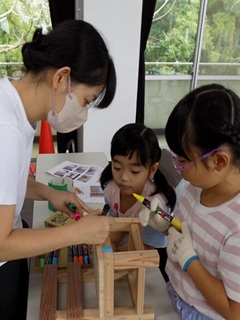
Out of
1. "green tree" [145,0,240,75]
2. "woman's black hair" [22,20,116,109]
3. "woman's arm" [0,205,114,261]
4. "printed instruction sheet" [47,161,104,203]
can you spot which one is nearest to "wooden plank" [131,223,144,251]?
"woman's arm" [0,205,114,261]

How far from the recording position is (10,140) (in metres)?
0.78

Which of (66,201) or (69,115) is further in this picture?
(66,201)

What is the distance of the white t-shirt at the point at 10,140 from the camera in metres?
0.76

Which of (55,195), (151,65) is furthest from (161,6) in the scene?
(55,195)

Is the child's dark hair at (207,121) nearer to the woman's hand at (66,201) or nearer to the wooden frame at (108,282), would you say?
the wooden frame at (108,282)

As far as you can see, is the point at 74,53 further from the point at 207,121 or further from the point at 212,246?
the point at 212,246

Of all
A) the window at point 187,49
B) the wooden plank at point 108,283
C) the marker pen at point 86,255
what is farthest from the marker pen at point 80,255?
the window at point 187,49

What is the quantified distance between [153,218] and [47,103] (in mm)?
485

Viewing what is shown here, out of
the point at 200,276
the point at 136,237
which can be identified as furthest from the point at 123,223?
the point at 200,276

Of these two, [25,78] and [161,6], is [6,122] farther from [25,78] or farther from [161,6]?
[161,6]

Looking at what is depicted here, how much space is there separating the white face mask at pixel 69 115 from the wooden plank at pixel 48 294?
1.52 feet

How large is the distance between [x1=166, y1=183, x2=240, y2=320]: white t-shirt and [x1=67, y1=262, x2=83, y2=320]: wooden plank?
0.28 m

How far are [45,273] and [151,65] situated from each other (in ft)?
10.6

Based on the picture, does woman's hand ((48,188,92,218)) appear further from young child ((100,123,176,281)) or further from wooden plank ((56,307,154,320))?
wooden plank ((56,307,154,320))
